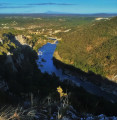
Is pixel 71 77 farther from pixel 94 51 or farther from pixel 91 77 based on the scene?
pixel 94 51

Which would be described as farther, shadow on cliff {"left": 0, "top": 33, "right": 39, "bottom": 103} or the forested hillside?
the forested hillside

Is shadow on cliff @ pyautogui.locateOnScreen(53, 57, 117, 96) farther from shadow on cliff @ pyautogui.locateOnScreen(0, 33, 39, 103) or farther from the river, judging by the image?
shadow on cliff @ pyautogui.locateOnScreen(0, 33, 39, 103)

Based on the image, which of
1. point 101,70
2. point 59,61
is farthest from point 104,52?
point 59,61

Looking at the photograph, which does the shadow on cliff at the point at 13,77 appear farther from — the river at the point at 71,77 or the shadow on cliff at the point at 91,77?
the shadow on cliff at the point at 91,77

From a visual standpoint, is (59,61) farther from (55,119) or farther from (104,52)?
(55,119)

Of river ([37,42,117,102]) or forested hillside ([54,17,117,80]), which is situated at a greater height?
forested hillside ([54,17,117,80])

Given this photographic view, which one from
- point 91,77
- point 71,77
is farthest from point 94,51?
point 71,77

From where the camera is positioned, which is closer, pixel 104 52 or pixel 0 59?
pixel 0 59

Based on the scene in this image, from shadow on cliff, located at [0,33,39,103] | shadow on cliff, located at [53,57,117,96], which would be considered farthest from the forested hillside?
shadow on cliff, located at [0,33,39,103]
